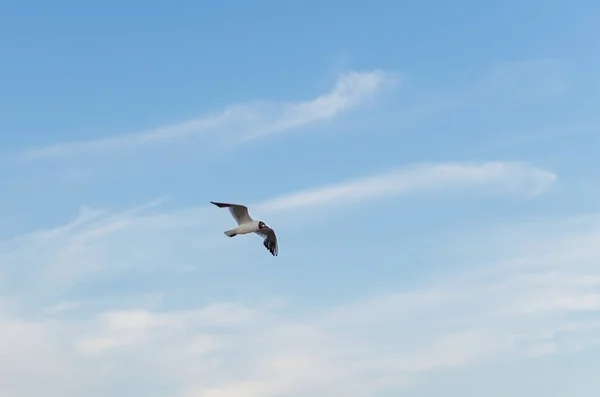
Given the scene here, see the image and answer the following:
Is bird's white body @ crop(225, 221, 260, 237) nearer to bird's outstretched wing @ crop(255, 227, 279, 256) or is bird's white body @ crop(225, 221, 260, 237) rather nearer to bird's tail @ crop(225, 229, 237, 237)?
bird's tail @ crop(225, 229, 237, 237)

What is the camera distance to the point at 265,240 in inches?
3398

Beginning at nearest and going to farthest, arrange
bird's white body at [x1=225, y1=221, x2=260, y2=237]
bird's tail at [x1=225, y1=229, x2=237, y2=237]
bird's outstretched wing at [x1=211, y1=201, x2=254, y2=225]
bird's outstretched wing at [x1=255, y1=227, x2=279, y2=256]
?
bird's tail at [x1=225, y1=229, x2=237, y2=237] → bird's white body at [x1=225, y1=221, x2=260, y2=237] → bird's outstretched wing at [x1=211, y1=201, x2=254, y2=225] → bird's outstretched wing at [x1=255, y1=227, x2=279, y2=256]

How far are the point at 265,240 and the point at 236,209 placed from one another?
5.24 metres

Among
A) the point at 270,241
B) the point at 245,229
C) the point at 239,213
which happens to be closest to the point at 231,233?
the point at 245,229

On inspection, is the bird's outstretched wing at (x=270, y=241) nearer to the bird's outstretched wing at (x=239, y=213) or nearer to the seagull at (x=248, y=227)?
the seagull at (x=248, y=227)

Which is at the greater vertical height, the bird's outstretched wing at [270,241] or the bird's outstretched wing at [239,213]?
the bird's outstretched wing at [239,213]

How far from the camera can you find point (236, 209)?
85.1m

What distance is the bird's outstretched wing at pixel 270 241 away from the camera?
3383 inches

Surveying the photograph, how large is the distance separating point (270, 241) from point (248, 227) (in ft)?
12.5

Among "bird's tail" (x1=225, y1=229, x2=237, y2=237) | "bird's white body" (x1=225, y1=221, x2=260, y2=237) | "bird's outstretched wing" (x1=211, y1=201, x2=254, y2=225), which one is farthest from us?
"bird's outstretched wing" (x1=211, y1=201, x2=254, y2=225)

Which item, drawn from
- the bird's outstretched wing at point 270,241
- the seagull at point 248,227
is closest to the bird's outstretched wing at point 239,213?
the seagull at point 248,227

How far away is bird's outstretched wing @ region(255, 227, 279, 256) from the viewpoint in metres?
85.9

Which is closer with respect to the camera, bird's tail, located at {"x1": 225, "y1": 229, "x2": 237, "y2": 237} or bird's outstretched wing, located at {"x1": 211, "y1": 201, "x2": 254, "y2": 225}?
bird's tail, located at {"x1": 225, "y1": 229, "x2": 237, "y2": 237}

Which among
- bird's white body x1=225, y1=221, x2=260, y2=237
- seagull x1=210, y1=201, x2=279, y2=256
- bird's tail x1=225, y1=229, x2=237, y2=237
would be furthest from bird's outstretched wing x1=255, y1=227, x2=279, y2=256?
bird's tail x1=225, y1=229, x2=237, y2=237
